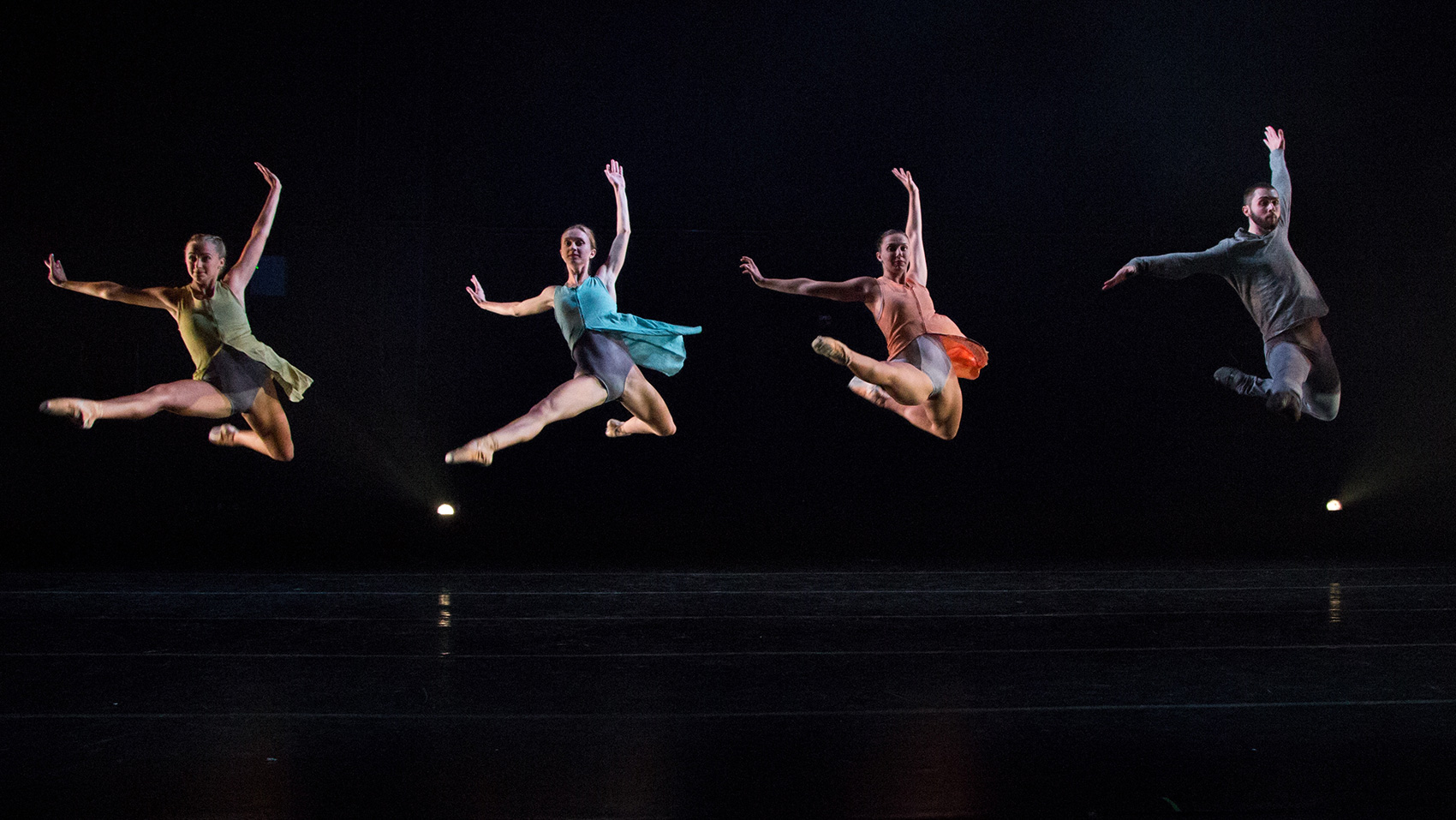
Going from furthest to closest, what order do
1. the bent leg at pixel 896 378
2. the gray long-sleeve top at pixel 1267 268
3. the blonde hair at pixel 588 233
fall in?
1. the gray long-sleeve top at pixel 1267 268
2. the blonde hair at pixel 588 233
3. the bent leg at pixel 896 378

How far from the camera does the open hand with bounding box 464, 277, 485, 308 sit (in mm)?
4348

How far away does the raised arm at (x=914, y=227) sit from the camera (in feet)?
14.4

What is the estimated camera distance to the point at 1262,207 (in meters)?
4.42

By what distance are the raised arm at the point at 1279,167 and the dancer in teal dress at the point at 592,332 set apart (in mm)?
2906

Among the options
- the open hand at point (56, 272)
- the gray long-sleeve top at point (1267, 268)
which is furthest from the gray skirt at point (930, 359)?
the open hand at point (56, 272)

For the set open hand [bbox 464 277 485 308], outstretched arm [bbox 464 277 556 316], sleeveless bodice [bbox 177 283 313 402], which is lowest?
sleeveless bodice [bbox 177 283 313 402]

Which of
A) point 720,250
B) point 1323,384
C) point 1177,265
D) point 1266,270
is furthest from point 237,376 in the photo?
point 1323,384

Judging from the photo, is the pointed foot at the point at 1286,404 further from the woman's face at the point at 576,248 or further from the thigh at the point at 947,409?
the woman's face at the point at 576,248

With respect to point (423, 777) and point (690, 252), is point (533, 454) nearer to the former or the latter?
point (690, 252)

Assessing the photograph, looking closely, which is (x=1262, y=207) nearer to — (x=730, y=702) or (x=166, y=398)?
(x=730, y=702)

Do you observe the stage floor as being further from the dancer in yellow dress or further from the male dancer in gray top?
the male dancer in gray top

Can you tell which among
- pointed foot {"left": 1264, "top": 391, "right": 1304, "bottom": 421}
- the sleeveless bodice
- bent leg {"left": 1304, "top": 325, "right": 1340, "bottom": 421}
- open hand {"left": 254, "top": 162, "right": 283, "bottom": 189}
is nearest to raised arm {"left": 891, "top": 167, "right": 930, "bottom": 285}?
pointed foot {"left": 1264, "top": 391, "right": 1304, "bottom": 421}

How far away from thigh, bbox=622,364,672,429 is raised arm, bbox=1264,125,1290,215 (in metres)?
3.11

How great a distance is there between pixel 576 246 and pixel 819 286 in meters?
1.16
